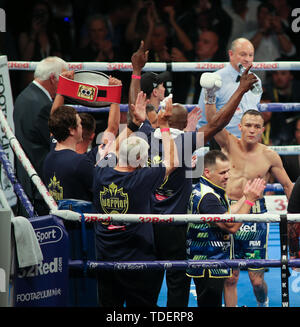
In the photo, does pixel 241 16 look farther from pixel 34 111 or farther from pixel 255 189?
pixel 255 189

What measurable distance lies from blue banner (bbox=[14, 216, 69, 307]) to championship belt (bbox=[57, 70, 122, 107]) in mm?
1251

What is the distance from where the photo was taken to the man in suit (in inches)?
203

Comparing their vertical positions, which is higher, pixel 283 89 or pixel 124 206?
pixel 283 89

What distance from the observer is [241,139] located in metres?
5.60

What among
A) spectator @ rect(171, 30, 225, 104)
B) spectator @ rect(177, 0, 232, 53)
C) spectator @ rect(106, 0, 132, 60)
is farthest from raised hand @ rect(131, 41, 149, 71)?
spectator @ rect(177, 0, 232, 53)

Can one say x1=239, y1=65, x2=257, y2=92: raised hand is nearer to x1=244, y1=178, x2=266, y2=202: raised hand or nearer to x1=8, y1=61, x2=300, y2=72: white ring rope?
x1=244, y1=178, x2=266, y2=202: raised hand

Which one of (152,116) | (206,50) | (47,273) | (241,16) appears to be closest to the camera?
(47,273)

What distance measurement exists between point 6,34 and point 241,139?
13.9ft

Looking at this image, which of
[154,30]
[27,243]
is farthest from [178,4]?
[27,243]

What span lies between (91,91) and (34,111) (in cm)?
50

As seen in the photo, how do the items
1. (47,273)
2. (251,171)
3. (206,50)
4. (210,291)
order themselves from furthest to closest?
(206,50), (251,171), (210,291), (47,273)

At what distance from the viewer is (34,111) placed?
5.18 meters

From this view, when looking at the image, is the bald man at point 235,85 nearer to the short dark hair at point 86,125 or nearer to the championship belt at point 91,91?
the championship belt at point 91,91

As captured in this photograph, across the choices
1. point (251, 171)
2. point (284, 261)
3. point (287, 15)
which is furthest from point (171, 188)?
point (287, 15)
